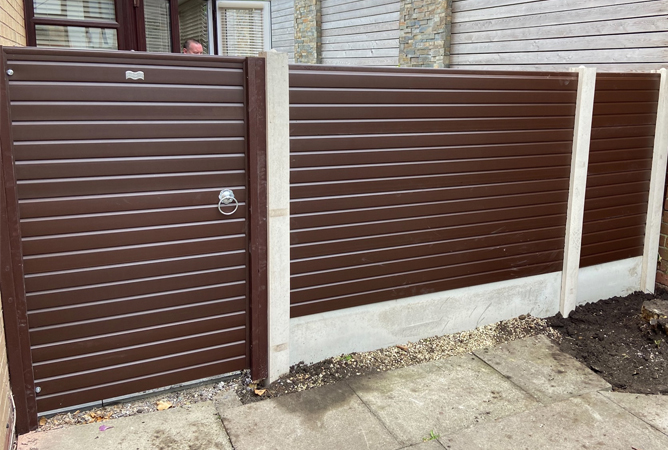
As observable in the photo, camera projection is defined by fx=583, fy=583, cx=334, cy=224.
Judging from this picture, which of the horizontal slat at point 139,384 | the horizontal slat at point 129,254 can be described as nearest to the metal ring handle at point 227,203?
the horizontal slat at point 129,254

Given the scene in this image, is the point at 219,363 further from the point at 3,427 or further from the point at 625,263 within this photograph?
the point at 625,263

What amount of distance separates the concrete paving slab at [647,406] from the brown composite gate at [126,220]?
253 cm

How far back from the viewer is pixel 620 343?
473 cm

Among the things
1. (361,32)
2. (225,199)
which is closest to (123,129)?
(225,199)

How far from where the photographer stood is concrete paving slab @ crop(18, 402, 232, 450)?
10.8ft

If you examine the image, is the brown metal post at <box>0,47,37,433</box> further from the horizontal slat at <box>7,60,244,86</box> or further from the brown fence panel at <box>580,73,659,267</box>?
the brown fence panel at <box>580,73,659,267</box>

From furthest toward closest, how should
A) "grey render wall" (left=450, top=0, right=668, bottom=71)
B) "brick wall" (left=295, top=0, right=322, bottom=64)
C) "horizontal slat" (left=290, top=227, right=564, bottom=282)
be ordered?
1. "brick wall" (left=295, top=0, right=322, bottom=64)
2. "grey render wall" (left=450, top=0, right=668, bottom=71)
3. "horizontal slat" (left=290, top=227, right=564, bottom=282)

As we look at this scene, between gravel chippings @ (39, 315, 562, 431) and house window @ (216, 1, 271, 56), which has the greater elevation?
house window @ (216, 1, 271, 56)

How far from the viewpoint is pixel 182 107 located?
350cm

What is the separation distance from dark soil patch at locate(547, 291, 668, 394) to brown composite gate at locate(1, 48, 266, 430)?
2624 mm

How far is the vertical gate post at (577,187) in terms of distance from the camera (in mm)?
4891

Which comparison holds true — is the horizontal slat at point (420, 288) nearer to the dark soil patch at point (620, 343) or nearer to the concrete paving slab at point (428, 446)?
the dark soil patch at point (620, 343)

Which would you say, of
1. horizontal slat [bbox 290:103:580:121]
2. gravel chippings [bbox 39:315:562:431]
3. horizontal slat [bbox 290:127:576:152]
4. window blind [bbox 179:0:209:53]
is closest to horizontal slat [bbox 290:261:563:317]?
gravel chippings [bbox 39:315:562:431]

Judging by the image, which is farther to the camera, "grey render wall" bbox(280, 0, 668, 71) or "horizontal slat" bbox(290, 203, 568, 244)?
"grey render wall" bbox(280, 0, 668, 71)
